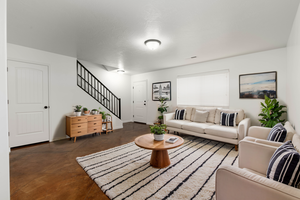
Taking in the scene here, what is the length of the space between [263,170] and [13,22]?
411 centimetres

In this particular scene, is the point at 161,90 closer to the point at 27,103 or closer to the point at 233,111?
the point at 233,111

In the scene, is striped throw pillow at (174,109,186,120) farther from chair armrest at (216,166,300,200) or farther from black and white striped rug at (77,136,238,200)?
chair armrest at (216,166,300,200)

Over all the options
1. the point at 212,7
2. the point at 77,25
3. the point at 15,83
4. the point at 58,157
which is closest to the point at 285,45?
the point at 212,7

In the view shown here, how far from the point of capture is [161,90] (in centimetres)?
578

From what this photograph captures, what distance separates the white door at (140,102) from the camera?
6414mm

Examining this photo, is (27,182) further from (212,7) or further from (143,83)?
(143,83)

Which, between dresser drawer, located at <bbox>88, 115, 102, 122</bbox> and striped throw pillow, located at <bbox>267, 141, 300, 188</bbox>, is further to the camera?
dresser drawer, located at <bbox>88, 115, 102, 122</bbox>

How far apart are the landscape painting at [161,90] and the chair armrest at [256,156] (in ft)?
12.9

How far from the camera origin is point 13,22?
7.30ft

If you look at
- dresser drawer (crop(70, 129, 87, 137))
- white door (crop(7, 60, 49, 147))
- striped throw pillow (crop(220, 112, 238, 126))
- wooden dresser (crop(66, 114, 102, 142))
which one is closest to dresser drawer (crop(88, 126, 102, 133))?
wooden dresser (crop(66, 114, 102, 142))

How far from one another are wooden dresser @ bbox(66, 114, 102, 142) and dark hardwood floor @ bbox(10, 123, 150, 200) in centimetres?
42

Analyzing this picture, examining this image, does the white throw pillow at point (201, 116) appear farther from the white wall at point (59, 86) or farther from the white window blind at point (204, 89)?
the white wall at point (59, 86)

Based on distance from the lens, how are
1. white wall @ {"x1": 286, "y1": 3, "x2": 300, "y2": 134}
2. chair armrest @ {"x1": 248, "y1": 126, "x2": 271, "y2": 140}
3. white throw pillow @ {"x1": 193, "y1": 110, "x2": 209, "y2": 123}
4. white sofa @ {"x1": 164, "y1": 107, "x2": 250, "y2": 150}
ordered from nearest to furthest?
white wall @ {"x1": 286, "y1": 3, "x2": 300, "y2": 134}
chair armrest @ {"x1": 248, "y1": 126, "x2": 271, "y2": 140}
white sofa @ {"x1": 164, "y1": 107, "x2": 250, "y2": 150}
white throw pillow @ {"x1": 193, "y1": 110, "x2": 209, "y2": 123}

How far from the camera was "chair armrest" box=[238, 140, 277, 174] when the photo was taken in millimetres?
1522
